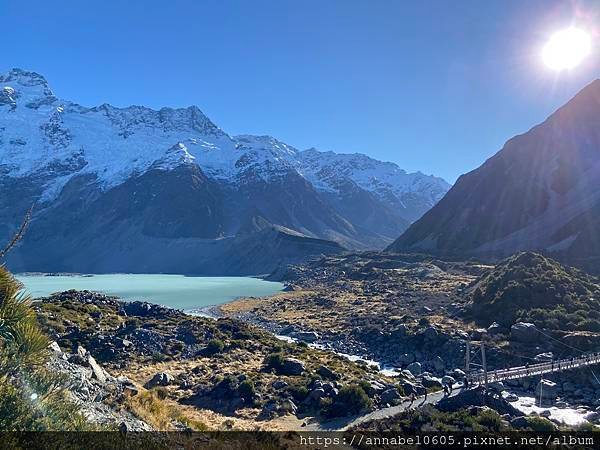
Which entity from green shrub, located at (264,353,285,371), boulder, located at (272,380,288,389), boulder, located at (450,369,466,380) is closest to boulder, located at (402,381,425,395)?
boulder, located at (450,369,466,380)

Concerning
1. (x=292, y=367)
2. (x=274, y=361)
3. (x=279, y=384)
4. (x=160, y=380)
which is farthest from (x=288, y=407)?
(x=160, y=380)

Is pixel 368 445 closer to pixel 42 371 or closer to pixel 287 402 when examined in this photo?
pixel 287 402

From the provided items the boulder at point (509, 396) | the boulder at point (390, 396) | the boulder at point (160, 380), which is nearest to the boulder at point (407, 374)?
the boulder at point (509, 396)

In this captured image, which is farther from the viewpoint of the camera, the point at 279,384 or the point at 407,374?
the point at 407,374

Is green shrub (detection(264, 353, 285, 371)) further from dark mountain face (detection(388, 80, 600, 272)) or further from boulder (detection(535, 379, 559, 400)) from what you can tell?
dark mountain face (detection(388, 80, 600, 272))

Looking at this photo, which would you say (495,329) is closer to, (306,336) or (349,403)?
(306,336)

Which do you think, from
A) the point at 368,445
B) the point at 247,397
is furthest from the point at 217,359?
the point at 368,445
